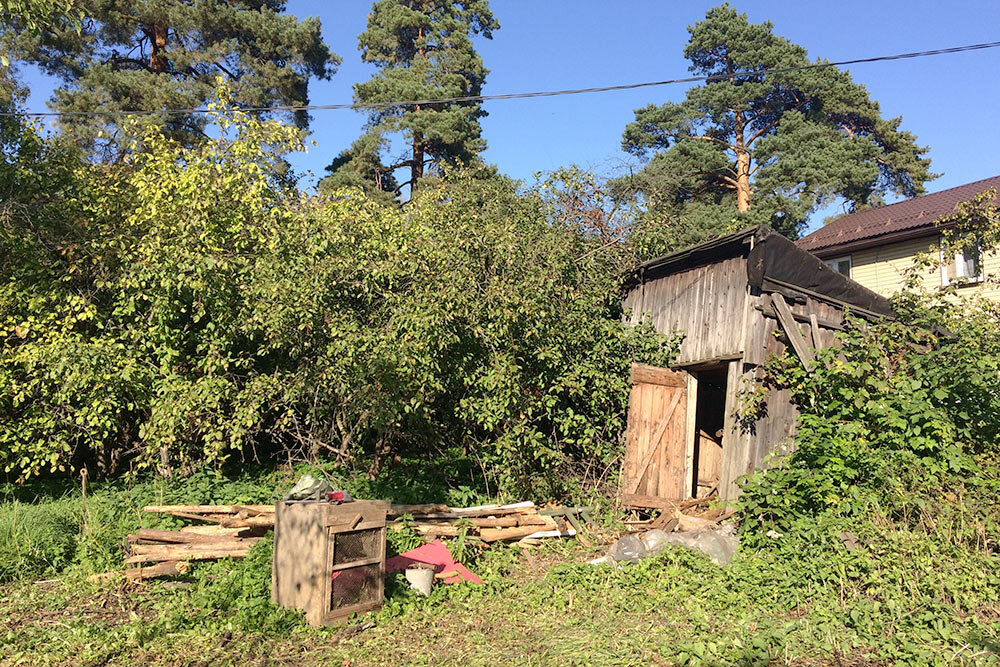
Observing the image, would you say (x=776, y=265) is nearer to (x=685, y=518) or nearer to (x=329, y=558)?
(x=685, y=518)

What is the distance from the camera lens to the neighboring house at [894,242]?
1820cm

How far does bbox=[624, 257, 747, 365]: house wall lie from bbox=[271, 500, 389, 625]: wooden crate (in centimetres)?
548

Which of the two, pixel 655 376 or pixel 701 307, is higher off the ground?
pixel 701 307

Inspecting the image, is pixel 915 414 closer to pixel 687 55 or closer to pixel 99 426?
pixel 99 426

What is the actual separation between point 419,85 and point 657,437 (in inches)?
625

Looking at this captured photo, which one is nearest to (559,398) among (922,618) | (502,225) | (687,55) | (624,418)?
(624,418)

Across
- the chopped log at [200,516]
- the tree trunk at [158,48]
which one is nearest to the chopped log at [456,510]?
the chopped log at [200,516]

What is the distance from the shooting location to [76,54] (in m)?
18.9

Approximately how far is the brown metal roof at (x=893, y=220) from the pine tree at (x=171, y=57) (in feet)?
54.0

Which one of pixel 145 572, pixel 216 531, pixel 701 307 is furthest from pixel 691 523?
pixel 145 572

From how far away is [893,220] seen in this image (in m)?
19.9

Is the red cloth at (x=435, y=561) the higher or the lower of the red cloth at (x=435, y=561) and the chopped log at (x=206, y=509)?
the lower

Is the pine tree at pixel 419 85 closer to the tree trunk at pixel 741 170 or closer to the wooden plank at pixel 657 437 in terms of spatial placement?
the tree trunk at pixel 741 170

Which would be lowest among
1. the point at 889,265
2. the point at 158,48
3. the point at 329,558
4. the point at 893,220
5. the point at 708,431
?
the point at 329,558
